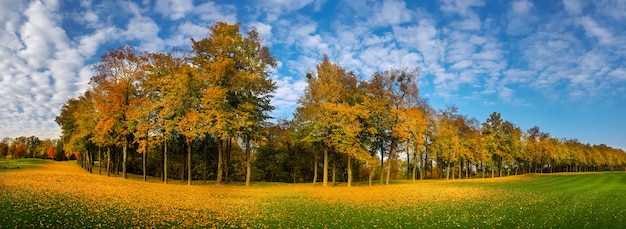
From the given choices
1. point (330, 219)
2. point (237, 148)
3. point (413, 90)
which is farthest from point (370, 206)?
point (237, 148)

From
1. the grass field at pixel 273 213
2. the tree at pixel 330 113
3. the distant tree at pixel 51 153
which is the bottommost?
the distant tree at pixel 51 153

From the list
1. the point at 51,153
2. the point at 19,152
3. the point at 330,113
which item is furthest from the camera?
the point at 51,153

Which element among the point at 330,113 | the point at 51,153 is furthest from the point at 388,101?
the point at 51,153

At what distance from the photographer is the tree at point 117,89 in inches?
1593

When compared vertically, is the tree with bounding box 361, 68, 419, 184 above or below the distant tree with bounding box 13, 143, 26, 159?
above

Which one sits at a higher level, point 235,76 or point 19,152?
point 235,76

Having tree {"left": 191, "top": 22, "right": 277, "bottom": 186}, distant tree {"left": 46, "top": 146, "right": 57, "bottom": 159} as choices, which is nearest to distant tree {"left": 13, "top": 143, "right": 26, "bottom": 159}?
distant tree {"left": 46, "top": 146, "right": 57, "bottom": 159}

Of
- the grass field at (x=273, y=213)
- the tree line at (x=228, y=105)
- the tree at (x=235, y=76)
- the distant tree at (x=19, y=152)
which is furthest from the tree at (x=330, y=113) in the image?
the distant tree at (x=19, y=152)

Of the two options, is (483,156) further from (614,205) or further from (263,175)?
(614,205)

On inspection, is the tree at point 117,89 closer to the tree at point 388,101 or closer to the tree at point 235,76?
the tree at point 235,76

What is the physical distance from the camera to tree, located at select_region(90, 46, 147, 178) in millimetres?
40469

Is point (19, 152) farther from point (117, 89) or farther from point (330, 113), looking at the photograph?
point (330, 113)

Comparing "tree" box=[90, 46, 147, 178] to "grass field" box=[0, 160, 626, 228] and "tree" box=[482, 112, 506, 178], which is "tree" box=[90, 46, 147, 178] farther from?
"tree" box=[482, 112, 506, 178]

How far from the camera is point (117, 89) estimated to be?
133 ft
